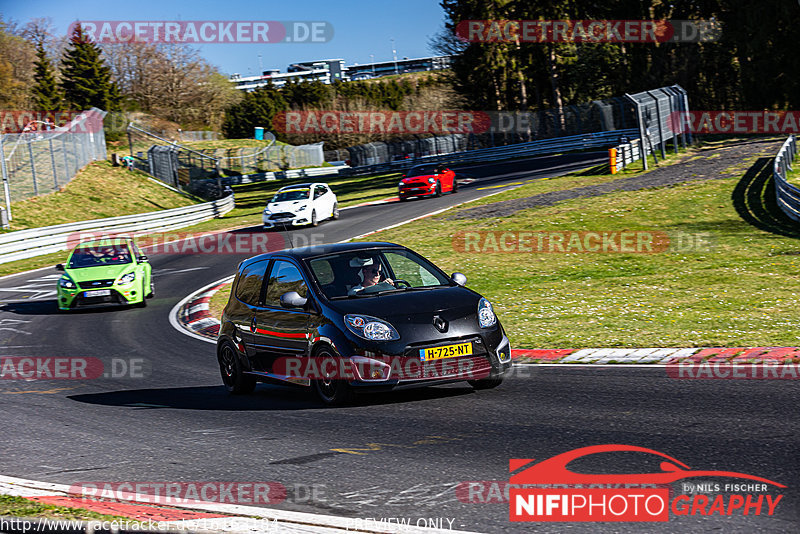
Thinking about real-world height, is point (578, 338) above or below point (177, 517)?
below

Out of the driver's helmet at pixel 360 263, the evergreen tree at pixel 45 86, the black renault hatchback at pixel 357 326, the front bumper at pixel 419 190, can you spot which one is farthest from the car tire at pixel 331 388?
the evergreen tree at pixel 45 86

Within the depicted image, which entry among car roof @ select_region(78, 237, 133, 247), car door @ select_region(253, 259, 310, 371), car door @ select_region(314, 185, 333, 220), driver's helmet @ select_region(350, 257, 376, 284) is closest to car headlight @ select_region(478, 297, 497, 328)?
driver's helmet @ select_region(350, 257, 376, 284)

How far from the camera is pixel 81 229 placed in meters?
35.5

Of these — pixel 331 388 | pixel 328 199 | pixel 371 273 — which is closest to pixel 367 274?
pixel 371 273

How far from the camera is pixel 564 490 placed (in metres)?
5.44

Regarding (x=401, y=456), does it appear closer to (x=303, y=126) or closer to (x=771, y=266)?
(x=771, y=266)

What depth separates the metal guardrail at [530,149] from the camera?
58753 mm

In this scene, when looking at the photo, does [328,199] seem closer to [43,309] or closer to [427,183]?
[427,183]

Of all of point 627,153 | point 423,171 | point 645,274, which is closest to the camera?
point 645,274

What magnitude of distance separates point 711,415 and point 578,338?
5.01 metres

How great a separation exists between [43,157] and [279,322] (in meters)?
36.8

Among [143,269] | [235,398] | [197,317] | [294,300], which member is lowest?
[197,317]

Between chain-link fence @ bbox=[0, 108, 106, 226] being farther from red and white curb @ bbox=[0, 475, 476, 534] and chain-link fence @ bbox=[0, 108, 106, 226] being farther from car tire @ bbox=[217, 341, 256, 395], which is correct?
red and white curb @ bbox=[0, 475, 476, 534]

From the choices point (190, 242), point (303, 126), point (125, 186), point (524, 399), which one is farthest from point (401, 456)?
point (303, 126)
